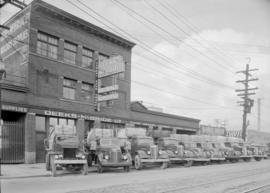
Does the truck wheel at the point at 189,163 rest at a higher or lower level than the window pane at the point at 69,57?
lower

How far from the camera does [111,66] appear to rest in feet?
108

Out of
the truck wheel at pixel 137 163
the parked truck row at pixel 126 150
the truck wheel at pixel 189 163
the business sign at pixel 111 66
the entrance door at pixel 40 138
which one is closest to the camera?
the parked truck row at pixel 126 150

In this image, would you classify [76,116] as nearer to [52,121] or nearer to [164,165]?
[52,121]

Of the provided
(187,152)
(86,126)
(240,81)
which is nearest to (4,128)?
(86,126)

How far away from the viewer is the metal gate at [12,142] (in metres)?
26.2

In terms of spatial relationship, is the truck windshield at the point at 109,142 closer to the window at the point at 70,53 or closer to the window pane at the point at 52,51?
the window pane at the point at 52,51

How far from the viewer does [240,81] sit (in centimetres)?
4828

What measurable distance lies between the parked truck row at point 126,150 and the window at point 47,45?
8.31 meters

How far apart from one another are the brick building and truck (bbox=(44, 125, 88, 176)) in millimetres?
5467

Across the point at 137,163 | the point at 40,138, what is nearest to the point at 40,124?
the point at 40,138

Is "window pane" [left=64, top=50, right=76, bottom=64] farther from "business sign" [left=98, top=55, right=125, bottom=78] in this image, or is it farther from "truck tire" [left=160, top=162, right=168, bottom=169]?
"truck tire" [left=160, top=162, right=168, bottom=169]

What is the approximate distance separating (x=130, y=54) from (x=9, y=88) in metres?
16.1

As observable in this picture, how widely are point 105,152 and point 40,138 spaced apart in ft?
27.1

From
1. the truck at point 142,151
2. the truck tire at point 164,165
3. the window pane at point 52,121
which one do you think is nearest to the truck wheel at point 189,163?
the truck at point 142,151
